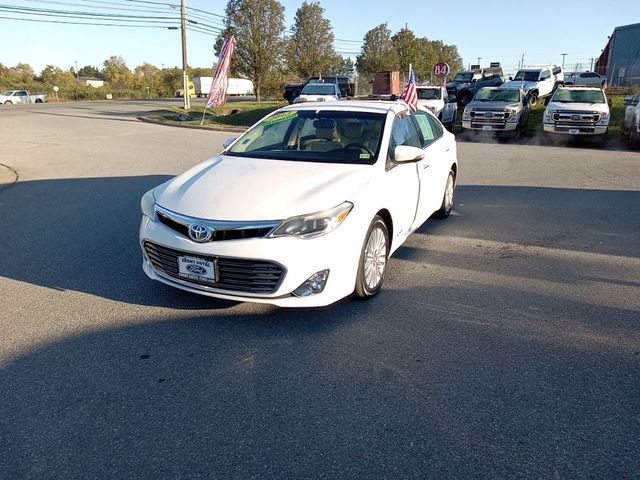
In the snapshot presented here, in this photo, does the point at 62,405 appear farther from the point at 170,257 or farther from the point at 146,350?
the point at 170,257

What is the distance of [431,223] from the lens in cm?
677

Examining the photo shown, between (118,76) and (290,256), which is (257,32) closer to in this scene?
(290,256)

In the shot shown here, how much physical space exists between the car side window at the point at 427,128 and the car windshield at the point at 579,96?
1161cm

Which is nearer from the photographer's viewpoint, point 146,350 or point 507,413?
point 507,413

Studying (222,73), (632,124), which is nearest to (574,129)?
(632,124)

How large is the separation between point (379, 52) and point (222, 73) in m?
36.1

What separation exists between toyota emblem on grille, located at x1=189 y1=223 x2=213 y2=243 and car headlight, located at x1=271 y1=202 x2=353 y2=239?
1.57ft

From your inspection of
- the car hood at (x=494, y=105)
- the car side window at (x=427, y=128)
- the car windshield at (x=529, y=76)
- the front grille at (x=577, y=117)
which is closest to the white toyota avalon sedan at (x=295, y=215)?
the car side window at (x=427, y=128)

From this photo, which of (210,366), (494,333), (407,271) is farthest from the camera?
(407,271)

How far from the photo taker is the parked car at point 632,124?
1419 cm

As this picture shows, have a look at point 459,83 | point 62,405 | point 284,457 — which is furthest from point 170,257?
point 459,83

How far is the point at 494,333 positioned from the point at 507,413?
0.97 m

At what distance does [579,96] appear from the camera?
16.1 m

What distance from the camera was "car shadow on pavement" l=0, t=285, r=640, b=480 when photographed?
246cm
